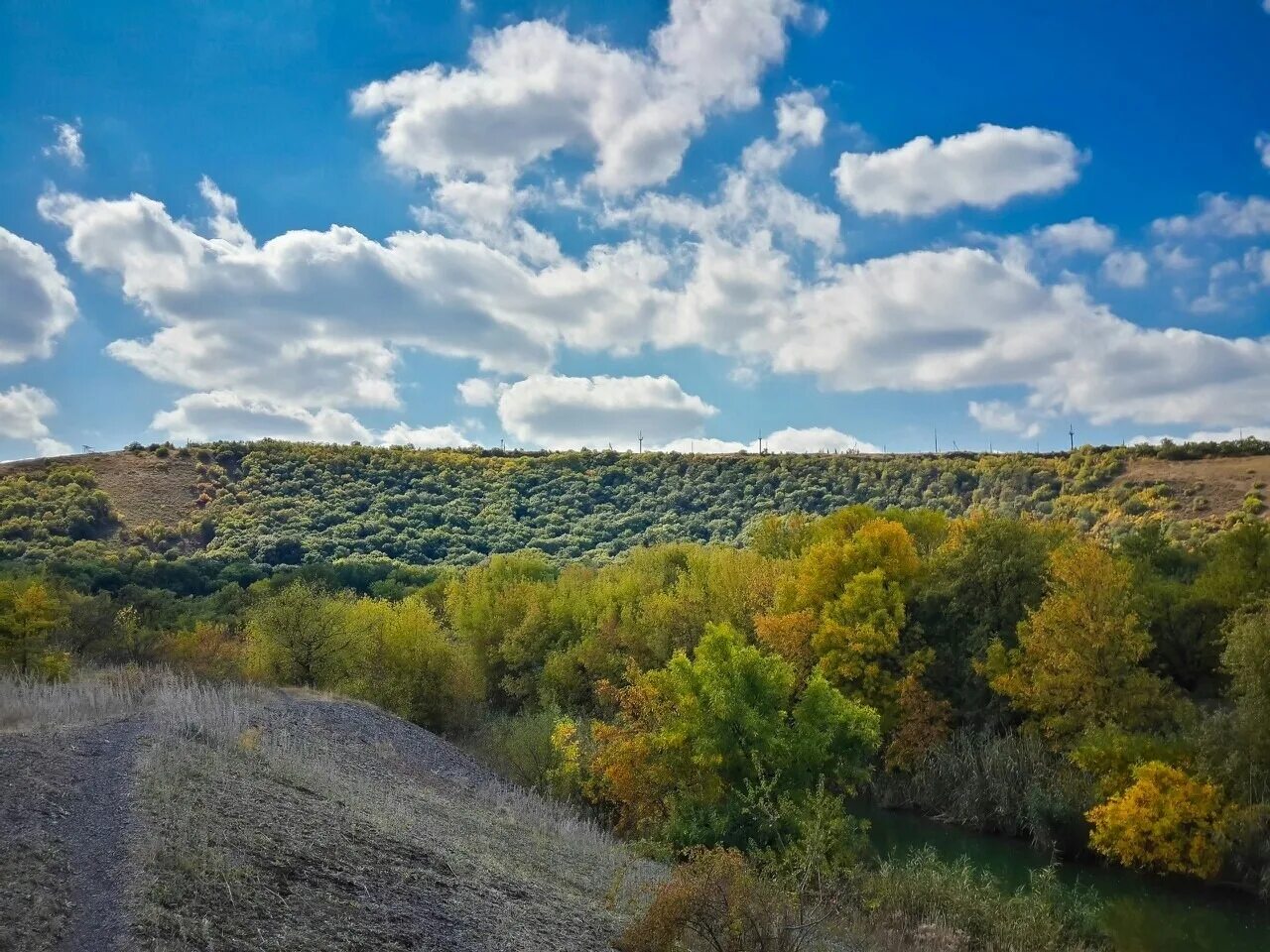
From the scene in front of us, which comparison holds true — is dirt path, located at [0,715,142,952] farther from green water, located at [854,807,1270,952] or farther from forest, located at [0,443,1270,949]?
green water, located at [854,807,1270,952]

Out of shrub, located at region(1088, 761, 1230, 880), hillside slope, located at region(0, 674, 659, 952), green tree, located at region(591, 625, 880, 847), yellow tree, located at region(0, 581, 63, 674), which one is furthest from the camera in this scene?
yellow tree, located at region(0, 581, 63, 674)

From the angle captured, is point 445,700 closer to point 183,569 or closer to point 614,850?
point 614,850

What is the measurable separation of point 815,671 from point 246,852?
726 inches

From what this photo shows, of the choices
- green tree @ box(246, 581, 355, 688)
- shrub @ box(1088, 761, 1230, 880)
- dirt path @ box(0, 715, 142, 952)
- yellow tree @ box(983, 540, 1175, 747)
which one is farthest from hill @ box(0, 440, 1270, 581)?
dirt path @ box(0, 715, 142, 952)

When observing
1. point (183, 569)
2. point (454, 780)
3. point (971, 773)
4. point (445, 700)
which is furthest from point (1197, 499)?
point (183, 569)

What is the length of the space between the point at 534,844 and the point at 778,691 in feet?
31.2

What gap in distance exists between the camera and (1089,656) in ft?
112

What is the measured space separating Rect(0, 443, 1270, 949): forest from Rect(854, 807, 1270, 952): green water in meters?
0.80

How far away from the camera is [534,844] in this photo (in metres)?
18.1

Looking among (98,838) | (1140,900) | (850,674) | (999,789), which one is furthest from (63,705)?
(999,789)

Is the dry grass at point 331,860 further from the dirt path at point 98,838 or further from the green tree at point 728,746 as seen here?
the green tree at point 728,746

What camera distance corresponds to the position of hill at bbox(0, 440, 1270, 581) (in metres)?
89.7

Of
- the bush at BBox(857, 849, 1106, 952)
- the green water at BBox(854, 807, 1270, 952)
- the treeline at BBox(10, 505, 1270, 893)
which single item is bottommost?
the green water at BBox(854, 807, 1270, 952)

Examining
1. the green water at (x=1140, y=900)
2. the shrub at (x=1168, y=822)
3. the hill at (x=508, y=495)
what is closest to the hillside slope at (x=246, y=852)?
the green water at (x=1140, y=900)
